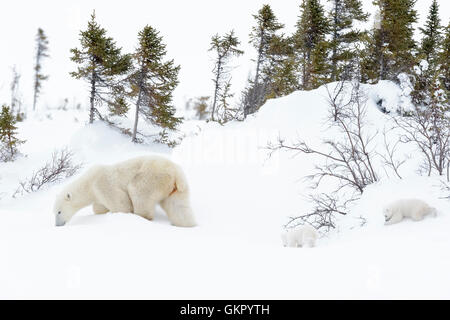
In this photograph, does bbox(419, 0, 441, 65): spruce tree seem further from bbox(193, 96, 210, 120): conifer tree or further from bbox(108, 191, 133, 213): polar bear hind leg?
bbox(108, 191, 133, 213): polar bear hind leg

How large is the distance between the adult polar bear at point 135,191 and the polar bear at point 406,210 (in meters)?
2.93

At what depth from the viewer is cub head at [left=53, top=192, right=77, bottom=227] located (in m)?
4.67

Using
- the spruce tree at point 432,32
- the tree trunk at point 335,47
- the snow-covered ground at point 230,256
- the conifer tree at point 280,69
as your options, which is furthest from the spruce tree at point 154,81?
the spruce tree at point 432,32

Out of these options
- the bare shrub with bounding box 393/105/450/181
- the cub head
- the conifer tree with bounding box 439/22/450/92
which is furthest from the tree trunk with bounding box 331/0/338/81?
the cub head

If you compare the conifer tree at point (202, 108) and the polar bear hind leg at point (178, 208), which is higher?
the conifer tree at point (202, 108)

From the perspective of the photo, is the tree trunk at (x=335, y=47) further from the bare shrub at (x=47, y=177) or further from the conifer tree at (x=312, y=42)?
the bare shrub at (x=47, y=177)

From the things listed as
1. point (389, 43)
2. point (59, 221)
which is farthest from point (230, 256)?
point (389, 43)

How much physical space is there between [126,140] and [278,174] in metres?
13.4

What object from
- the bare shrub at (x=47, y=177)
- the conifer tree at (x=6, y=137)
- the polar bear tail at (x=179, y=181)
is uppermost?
the conifer tree at (x=6, y=137)

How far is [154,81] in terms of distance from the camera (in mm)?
18594

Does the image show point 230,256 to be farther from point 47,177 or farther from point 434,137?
point 47,177

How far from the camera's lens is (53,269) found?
6.98 ft

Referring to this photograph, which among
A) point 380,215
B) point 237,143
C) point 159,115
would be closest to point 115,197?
point 380,215

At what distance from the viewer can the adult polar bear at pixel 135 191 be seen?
457cm
